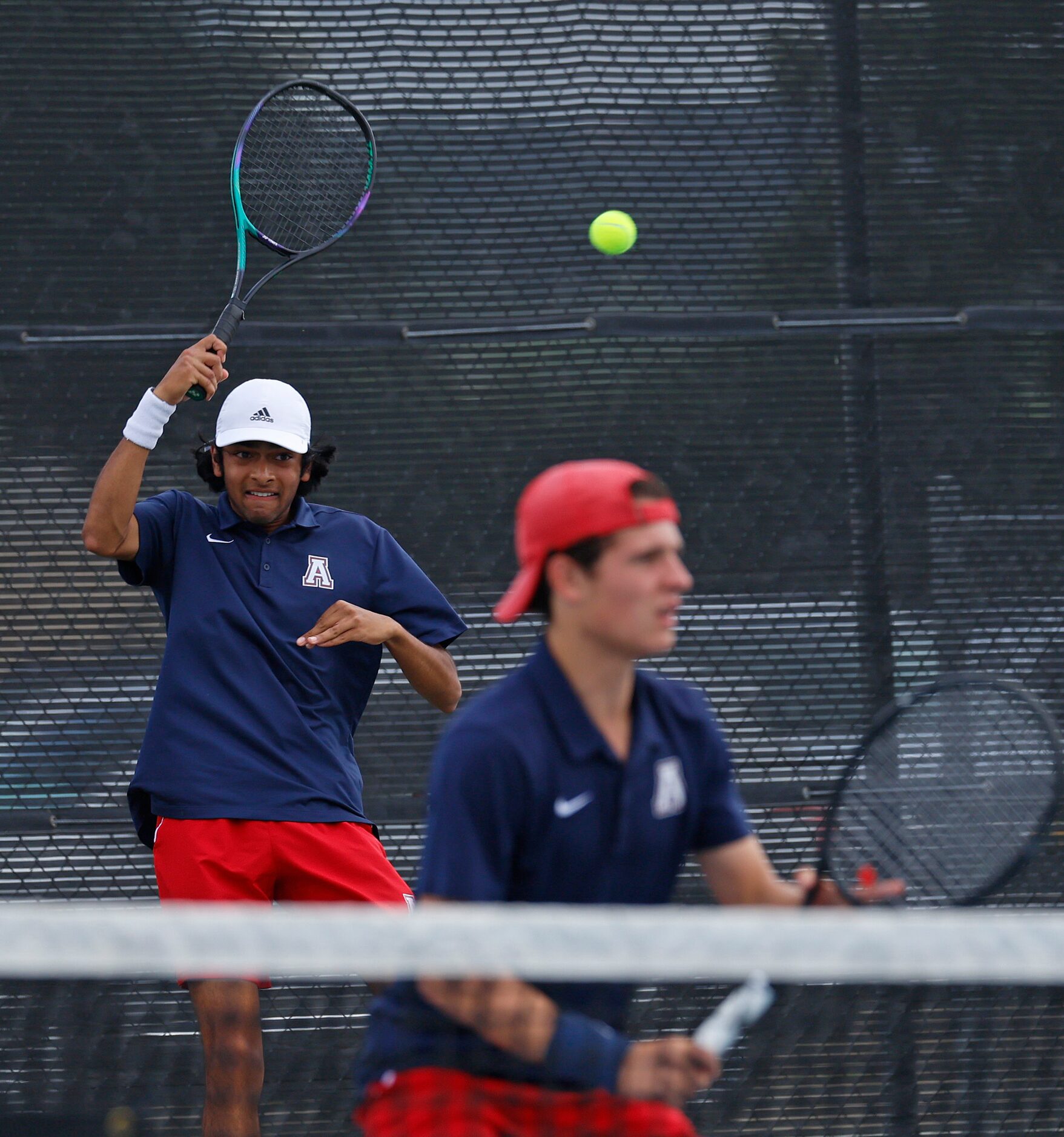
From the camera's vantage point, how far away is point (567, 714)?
163 cm

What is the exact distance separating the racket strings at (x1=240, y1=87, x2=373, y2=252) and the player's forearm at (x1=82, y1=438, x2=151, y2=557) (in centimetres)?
75

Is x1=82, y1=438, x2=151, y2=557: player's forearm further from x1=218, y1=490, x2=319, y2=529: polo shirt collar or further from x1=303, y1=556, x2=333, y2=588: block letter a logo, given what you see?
x1=303, y1=556, x2=333, y2=588: block letter a logo

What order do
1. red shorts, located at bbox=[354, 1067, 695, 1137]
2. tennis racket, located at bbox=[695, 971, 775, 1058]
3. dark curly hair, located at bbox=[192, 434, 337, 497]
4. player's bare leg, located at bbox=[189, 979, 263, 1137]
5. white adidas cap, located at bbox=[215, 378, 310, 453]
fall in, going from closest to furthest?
1. tennis racket, located at bbox=[695, 971, 775, 1058]
2. red shorts, located at bbox=[354, 1067, 695, 1137]
3. player's bare leg, located at bbox=[189, 979, 263, 1137]
4. white adidas cap, located at bbox=[215, 378, 310, 453]
5. dark curly hair, located at bbox=[192, 434, 337, 497]

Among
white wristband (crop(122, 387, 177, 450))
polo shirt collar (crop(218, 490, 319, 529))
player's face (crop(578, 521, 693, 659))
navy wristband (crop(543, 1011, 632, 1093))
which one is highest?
white wristband (crop(122, 387, 177, 450))

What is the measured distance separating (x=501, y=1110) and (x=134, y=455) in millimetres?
1561

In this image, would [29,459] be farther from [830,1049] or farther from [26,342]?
[830,1049]

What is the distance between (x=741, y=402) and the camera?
134 inches

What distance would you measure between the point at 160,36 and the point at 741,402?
152 centimetres

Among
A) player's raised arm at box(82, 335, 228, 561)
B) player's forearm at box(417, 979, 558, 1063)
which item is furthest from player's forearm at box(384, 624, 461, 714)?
player's forearm at box(417, 979, 558, 1063)

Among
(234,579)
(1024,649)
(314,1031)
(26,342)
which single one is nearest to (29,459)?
(26,342)

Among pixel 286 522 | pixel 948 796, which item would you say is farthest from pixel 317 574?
pixel 948 796

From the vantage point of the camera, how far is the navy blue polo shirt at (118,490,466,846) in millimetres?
2744

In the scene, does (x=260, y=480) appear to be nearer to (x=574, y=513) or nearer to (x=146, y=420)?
(x=146, y=420)

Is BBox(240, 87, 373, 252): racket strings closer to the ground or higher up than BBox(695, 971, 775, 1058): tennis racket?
higher up
